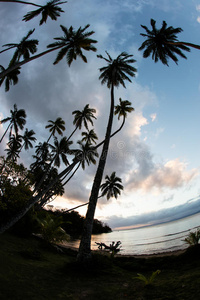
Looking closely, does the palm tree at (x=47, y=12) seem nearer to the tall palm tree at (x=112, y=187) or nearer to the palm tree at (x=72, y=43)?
the palm tree at (x=72, y=43)

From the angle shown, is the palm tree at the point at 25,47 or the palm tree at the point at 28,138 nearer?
the palm tree at the point at 25,47

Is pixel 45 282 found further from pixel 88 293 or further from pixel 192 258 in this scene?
pixel 192 258

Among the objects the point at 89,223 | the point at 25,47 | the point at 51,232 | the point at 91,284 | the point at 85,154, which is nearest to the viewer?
the point at 91,284

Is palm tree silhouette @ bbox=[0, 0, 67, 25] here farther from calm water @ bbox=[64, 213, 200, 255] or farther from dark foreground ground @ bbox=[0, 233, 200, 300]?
calm water @ bbox=[64, 213, 200, 255]

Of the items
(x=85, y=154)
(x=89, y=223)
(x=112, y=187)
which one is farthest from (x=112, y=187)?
(x=89, y=223)

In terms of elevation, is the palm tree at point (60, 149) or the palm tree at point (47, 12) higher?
the palm tree at point (47, 12)

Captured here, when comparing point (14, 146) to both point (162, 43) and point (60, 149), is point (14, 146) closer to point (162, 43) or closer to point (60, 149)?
point (60, 149)

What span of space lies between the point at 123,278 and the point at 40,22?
1886 centimetres

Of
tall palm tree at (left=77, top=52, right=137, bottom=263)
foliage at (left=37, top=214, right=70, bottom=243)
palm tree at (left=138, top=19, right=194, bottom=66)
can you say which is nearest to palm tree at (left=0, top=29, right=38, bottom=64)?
tall palm tree at (left=77, top=52, right=137, bottom=263)

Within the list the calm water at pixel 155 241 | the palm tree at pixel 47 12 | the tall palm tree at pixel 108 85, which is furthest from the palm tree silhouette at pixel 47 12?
the calm water at pixel 155 241

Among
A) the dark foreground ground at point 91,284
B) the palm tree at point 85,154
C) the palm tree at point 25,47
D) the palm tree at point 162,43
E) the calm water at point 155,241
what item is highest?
the palm tree at point 25,47

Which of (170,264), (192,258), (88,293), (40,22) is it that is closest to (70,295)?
(88,293)

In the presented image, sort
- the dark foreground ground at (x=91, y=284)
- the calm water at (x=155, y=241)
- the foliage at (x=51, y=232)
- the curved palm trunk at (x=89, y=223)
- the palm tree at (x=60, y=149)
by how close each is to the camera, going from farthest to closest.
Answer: the palm tree at (x=60, y=149) < the calm water at (x=155, y=241) < the foliage at (x=51, y=232) < the curved palm trunk at (x=89, y=223) < the dark foreground ground at (x=91, y=284)

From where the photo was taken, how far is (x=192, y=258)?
24.0 feet
